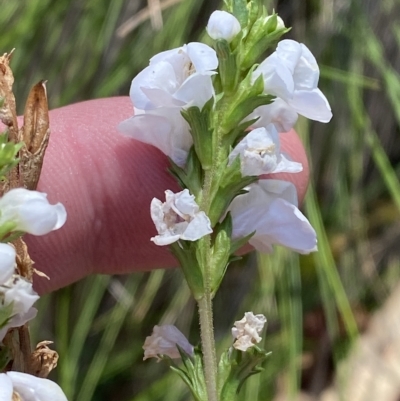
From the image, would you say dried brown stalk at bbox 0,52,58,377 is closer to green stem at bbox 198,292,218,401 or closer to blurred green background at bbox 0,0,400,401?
green stem at bbox 198,292,218,401

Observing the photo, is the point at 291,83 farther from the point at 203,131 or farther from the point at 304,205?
the point at 304,205

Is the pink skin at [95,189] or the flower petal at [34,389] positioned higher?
the flower petal at [34,389]

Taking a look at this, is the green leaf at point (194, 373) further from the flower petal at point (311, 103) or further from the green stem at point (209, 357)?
the flower petal at point (311, 103)

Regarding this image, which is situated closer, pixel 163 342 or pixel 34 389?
pixel 34 389

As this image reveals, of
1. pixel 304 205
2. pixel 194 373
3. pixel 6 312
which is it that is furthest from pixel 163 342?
pixel 304 205

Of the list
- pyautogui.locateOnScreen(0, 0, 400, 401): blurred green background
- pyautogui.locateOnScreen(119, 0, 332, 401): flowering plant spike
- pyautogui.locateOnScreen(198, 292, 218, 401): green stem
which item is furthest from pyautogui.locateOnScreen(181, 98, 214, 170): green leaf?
pyautogui.locateOnScreen(0, 0, 400, 401): blurred green background

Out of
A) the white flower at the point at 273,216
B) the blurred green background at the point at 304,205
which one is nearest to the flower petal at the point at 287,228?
the white flower at the point at 273,216

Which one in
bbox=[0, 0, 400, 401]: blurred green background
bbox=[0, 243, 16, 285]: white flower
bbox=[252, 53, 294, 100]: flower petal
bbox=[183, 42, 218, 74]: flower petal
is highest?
bbox=[183, 42, 218, 74]: flower petal
